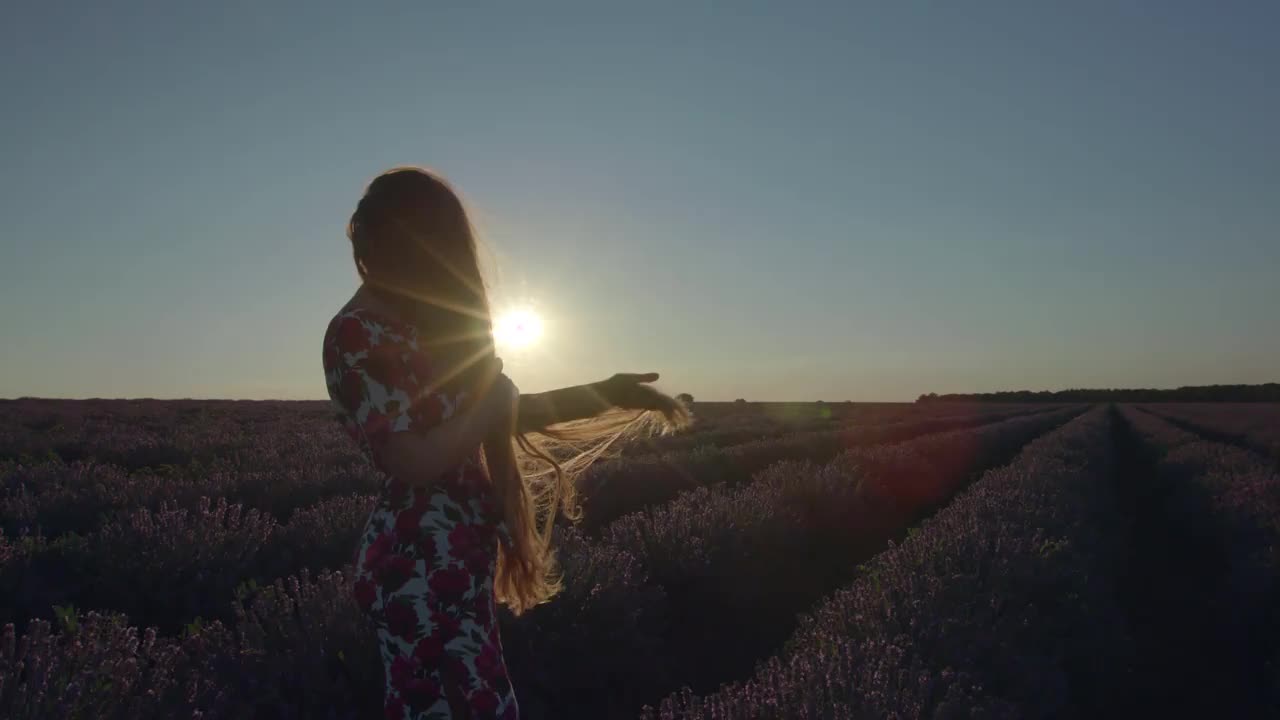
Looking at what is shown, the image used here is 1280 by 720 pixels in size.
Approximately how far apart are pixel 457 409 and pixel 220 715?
73.4 inches

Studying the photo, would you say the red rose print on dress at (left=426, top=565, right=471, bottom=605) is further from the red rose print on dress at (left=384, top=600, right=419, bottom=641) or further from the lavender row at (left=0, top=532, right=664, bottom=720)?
the lavender row at (left=0, top=532, right=664, bottom=720)

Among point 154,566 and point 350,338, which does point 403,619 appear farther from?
point 154,566

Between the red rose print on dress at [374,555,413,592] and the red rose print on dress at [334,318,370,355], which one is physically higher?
the red rose print on dress at [334,318,370,355]

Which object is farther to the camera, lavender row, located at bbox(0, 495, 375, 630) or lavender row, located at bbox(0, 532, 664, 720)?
lavender row, located at bbox(0, 495, 375, 630)

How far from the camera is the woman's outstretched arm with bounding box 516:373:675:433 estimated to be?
1.90 meters

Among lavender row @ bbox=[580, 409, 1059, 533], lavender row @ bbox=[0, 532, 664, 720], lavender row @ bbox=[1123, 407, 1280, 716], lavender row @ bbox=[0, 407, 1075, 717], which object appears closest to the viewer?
lavender row @ bbox=[0, 532, 664, 720]

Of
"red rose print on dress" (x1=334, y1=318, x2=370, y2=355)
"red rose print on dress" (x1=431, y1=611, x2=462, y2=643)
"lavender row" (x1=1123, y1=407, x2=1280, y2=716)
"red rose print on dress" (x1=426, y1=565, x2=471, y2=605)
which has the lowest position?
"lavender row" (x1=1123, y1=407, x2=1280, y2=716)

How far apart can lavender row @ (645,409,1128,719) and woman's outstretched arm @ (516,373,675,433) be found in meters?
1.17

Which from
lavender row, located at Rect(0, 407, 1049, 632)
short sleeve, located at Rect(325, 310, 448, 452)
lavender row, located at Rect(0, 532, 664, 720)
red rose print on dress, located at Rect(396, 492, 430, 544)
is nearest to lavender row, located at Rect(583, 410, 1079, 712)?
lavender row, located at Rect(0, 532, 664, 720)

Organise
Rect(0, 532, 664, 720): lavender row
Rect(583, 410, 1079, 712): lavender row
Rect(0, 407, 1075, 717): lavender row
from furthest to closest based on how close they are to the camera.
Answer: Rect(583, 410, 1079, 712): lavender row < Rect(0, 407, 1075, 717): lavender row < Rect(0, 532, 664, 720): lavender row

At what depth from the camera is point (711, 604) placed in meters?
5.46

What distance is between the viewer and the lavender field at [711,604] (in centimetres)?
281

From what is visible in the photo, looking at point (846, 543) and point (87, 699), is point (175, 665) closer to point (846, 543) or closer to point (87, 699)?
point (87, 699)

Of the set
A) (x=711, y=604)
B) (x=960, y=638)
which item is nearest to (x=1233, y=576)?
(x=711, y=604)
